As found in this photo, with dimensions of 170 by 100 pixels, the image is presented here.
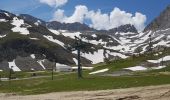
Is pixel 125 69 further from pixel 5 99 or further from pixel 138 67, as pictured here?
pixel 5 99

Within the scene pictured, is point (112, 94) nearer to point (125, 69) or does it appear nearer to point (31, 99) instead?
point (31, 99)

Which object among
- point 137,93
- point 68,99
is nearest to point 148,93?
point 137,93

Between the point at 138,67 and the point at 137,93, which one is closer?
the point at 137,93

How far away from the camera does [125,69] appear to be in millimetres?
146000

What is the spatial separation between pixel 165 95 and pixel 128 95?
5952 millimetres

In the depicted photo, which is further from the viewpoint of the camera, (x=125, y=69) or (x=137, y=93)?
(x=125, y=69)

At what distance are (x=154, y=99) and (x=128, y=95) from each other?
20.5 feet

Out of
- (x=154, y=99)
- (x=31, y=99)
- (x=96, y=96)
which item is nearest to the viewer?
(x=154, y=99)

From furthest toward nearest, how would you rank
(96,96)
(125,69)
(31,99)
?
(125,69) → (31,99) → (96,96)

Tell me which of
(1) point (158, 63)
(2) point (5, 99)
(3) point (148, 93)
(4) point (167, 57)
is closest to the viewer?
(3) point (148, 93)

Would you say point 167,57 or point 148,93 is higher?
point 167,57

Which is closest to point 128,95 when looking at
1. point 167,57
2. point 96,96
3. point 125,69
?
point 96,96

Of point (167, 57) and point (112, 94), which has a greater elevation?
point (167, 57)

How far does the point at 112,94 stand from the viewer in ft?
185
